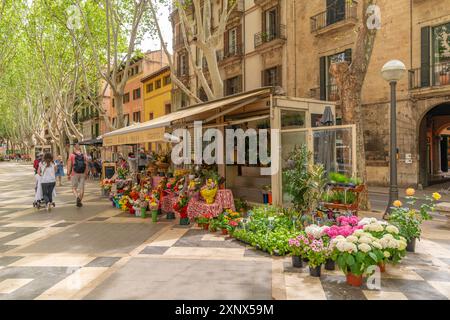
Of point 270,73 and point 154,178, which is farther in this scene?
point 270,73

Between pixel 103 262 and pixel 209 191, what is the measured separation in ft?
9.35

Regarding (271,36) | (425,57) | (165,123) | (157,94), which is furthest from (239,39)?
(165,123)

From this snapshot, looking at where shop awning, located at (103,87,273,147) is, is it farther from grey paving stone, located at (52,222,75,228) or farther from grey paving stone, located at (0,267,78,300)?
grey paving stone, located at (0,267,78,300)

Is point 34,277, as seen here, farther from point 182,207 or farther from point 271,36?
point 271,36

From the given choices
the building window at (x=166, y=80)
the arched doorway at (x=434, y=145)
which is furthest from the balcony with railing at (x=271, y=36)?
the building window at (x=166, y=80)

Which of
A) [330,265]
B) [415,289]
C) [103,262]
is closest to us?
[415,289]

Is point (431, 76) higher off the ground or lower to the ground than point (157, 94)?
lower

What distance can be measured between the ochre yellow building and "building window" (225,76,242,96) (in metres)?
7.64

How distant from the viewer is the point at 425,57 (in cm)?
1408

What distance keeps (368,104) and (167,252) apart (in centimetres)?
1373

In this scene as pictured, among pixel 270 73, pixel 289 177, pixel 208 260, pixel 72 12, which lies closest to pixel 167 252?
pixel 208 260

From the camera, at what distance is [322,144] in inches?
295
